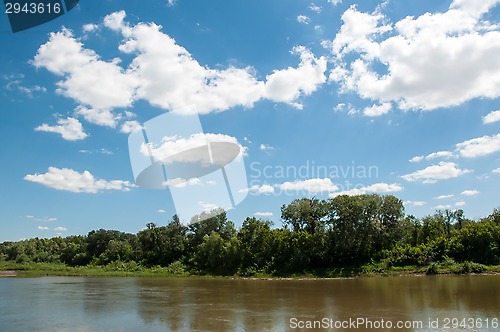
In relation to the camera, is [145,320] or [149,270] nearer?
[145,320]

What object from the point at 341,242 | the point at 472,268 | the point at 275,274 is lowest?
the point at 275,274

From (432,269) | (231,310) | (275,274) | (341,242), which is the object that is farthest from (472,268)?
(231,310)

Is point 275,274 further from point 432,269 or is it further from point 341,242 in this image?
point 432,269

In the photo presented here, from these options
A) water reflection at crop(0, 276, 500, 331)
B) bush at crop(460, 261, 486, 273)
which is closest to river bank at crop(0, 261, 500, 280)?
bush at crop(460, 261, 486, 273)

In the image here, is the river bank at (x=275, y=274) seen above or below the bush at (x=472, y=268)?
below

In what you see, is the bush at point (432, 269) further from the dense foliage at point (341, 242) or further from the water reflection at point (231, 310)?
the water reflection at point (231, 310)

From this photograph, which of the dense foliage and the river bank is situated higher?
the dense foliage

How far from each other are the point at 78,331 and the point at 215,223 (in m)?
58.1

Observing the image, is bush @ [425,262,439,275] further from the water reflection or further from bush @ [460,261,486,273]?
the water reflection

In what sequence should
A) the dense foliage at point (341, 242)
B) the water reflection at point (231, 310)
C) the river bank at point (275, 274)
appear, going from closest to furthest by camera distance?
the water reflection at point (231, 310) → the river bank at point (275, 274) → the dense foliage at point (341, 242)

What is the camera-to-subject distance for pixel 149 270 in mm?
71312

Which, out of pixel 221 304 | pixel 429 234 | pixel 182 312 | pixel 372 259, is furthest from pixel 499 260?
pixel 182 312

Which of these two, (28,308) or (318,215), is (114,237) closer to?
(318,215)

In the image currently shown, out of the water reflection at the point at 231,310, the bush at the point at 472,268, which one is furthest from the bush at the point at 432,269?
the water reflection at the point at 231,310
